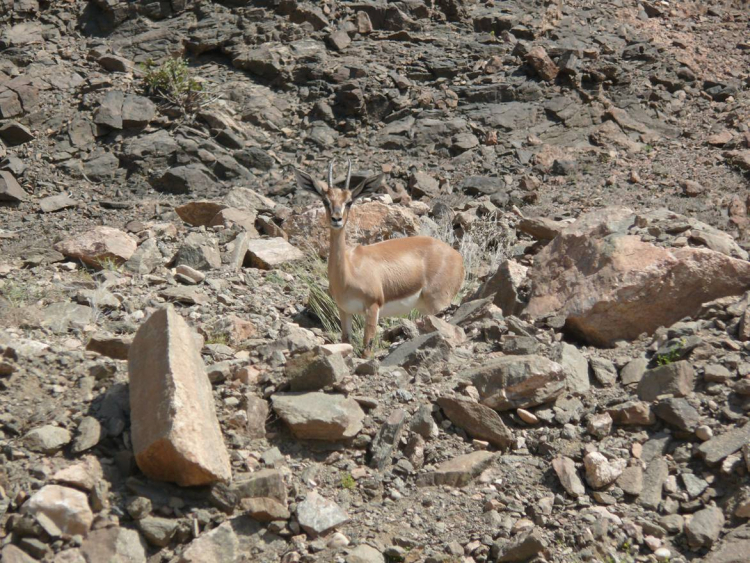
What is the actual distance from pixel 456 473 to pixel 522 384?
42.3 inches

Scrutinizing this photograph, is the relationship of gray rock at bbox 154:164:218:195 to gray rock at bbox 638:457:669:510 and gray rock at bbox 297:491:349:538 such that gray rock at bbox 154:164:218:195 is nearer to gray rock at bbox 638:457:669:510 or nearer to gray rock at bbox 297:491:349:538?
gray rock at bbox 297:491:349:538

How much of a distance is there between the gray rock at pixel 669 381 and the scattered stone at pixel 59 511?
446 centimetres

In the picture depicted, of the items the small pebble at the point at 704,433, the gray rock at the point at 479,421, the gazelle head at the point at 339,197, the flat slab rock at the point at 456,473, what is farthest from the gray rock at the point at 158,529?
the gazelle head at the point at 339,197

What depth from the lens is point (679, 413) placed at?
20.8ft

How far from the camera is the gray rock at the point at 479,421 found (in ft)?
21.2

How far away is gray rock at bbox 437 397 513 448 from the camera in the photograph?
254 inches

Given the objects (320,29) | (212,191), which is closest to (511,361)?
(212,191)

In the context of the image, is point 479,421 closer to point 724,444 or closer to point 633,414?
point 633,414

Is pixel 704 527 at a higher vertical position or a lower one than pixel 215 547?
higher

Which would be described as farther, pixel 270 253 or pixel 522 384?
pixel 270 253

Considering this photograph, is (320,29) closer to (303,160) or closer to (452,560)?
(303,160)

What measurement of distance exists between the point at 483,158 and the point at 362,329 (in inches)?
269

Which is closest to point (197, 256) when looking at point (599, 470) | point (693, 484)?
point (599, 470)

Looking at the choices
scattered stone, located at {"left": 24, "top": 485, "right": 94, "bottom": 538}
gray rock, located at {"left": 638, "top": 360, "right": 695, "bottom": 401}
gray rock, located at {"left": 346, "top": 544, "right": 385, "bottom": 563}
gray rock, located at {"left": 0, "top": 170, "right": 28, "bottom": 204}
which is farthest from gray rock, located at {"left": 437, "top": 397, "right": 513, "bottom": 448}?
gray rock, located at {"left": 0, "top": 170, "right": 28, "bottom": 204}
